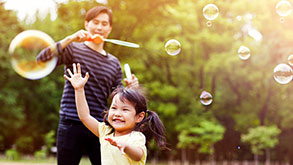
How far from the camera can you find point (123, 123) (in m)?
2.51

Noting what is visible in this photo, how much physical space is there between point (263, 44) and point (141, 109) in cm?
1757

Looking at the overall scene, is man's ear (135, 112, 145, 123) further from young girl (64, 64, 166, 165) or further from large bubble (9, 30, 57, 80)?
large bubble (9, 30, 57, 80)

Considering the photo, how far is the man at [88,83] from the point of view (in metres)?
3.17

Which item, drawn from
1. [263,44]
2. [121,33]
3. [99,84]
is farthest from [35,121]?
[99,84]

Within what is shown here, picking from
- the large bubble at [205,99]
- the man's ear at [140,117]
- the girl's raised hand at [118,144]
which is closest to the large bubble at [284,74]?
the large bubble at [205,99]

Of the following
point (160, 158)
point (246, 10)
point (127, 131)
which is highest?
point (246, 10)

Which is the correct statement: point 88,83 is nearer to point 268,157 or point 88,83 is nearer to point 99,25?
point 99,25

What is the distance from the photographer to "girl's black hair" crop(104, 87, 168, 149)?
260 centimetres

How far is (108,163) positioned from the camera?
251 cm

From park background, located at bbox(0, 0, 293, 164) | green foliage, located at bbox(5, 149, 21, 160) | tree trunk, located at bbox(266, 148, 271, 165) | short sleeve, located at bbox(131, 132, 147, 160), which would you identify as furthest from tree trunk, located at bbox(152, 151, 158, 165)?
short sleeve, located at bbox(131, 132, 147, 160)

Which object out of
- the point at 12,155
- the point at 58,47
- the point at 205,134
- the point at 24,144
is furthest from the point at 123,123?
the point at 24,144

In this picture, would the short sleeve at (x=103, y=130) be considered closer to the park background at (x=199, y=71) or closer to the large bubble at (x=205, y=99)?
the large bubble at (x=205, y=99)

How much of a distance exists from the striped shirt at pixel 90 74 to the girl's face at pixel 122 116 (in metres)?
0.66

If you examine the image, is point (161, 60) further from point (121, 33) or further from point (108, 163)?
point (108, 163)
